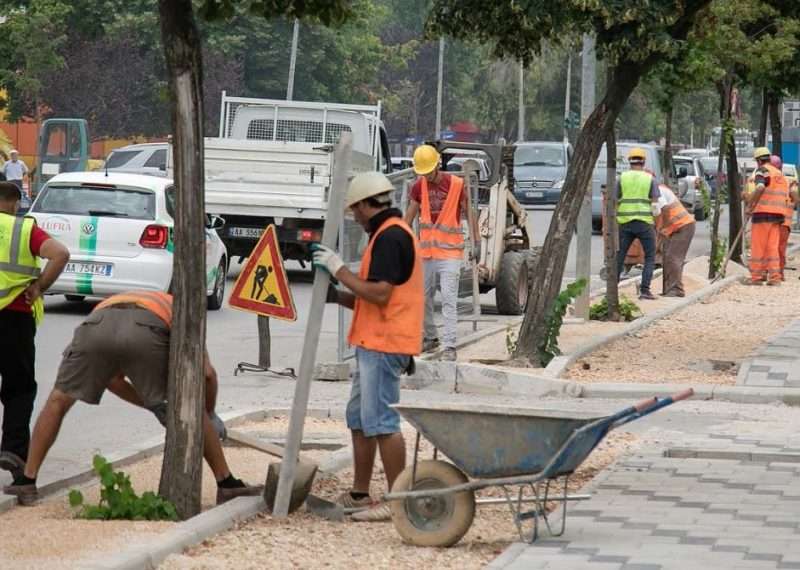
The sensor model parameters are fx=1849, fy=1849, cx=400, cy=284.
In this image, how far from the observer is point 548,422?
7641 millimetres

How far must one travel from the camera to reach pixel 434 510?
25.9ft

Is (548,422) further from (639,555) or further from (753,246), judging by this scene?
(753,246)

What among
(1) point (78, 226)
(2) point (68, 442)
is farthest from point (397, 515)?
(1) point (78, 226)

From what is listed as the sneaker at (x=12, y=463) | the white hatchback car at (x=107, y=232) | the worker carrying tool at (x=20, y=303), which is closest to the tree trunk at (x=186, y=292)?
the sneaker at (x=12, y=463)

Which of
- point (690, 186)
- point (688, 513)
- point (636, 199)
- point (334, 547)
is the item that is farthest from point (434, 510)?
point (690, 186)

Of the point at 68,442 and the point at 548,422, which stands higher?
the point at 548,422

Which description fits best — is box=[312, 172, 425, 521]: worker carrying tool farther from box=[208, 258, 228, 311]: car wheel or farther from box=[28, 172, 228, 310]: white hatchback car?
box=[208, 258, 228, 311]: car wheel

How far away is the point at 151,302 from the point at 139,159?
80.2ft

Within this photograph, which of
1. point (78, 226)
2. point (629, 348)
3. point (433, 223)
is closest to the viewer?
point (433, 223)

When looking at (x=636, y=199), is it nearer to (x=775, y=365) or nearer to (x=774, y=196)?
(x=774, y=196)

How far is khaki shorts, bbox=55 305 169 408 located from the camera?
8492 mm

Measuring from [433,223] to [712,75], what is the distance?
25.8 feet

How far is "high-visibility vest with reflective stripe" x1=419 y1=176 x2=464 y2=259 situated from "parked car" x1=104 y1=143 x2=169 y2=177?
17.1 meters

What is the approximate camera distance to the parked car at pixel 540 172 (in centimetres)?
4922
